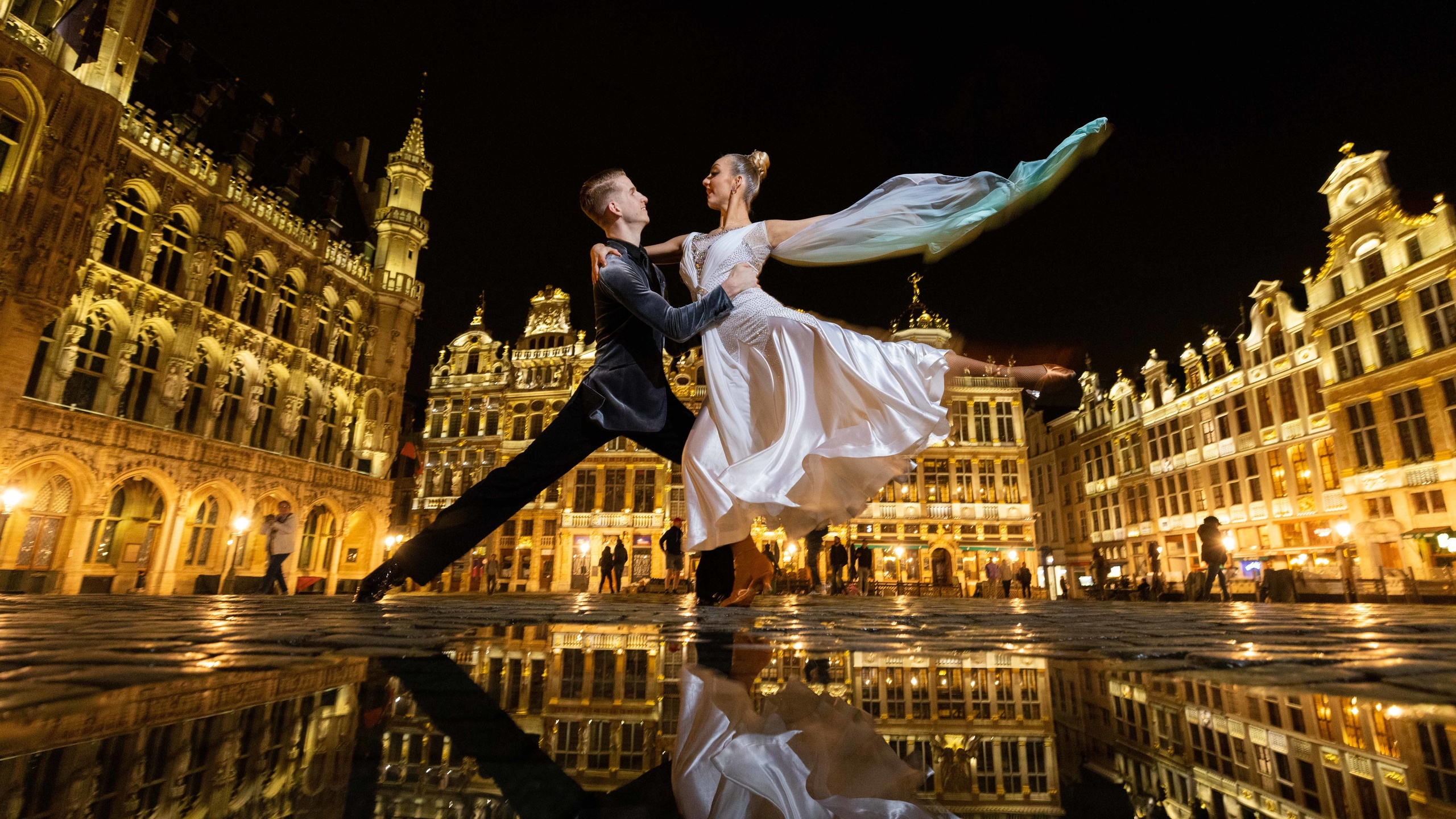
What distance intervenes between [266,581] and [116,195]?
12777 millimetres

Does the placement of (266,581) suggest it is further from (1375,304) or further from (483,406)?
(1375,304)

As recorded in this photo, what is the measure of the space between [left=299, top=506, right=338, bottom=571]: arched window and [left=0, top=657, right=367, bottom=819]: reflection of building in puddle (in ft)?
85.1

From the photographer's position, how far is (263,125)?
25172 mm

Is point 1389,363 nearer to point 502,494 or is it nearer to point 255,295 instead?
point 502,494

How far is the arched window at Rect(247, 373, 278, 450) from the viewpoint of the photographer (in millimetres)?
21703

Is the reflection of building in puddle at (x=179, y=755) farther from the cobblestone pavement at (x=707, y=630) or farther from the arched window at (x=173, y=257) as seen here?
the arched window at (x=173, y=257)

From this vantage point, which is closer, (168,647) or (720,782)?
(720,782)

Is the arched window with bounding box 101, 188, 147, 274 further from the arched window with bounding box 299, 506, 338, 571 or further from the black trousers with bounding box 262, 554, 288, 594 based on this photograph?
the black trousers with bounding box 262, 554, 288, 594

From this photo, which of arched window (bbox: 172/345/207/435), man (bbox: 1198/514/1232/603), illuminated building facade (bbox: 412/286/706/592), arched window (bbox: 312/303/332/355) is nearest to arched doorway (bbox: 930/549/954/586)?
illuminated building facade (bbox: 412/286/706/592)

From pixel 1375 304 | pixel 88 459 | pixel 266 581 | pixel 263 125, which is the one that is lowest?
pixel 266 581

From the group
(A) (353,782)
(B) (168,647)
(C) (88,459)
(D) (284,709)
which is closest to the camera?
(A) (353,782)

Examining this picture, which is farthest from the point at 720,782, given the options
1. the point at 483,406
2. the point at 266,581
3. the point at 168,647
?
the point at 483,406

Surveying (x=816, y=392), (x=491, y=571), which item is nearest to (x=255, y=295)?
(x=491, y=571)

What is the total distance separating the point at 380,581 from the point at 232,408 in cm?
2162
